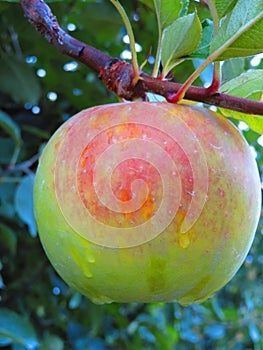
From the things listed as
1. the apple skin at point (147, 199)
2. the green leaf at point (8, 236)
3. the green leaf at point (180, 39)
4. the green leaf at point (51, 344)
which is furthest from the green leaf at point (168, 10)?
the green leaf at point (51, 344)

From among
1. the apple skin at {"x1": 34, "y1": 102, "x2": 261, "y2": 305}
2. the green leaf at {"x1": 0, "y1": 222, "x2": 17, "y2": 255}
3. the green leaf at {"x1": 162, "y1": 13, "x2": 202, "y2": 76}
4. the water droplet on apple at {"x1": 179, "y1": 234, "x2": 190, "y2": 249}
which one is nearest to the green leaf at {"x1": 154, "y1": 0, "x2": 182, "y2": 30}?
the green leaf at {"x1": 162, "y1": 13, "x2": 202, "y2": 76}

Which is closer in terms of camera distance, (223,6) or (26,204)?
(223,6)

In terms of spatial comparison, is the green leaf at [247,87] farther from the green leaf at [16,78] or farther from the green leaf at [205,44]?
the green leaf at [16,78]

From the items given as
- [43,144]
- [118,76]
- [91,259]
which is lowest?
[43,144]

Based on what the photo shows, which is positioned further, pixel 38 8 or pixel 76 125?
pixel 38 8

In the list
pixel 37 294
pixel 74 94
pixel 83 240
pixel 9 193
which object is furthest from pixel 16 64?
pixel 83 240

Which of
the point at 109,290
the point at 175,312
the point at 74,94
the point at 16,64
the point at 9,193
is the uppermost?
the point at 109,290

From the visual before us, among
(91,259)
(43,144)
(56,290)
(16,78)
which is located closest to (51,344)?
(56,290)

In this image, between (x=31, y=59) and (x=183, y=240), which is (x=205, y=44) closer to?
(x=183, y=240)

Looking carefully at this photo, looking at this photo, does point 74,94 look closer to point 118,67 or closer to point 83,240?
point 118,67
